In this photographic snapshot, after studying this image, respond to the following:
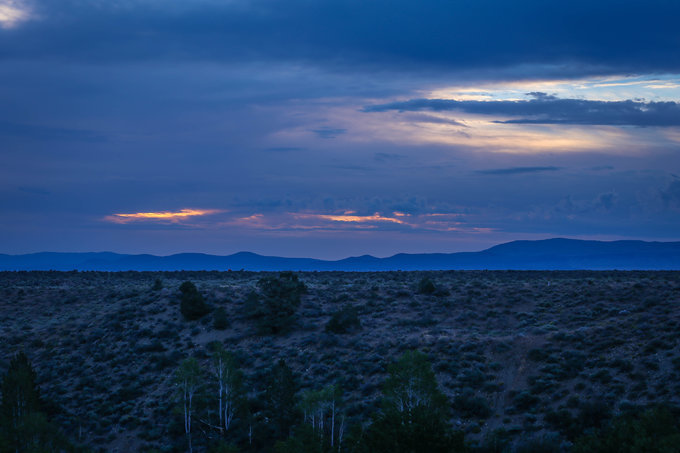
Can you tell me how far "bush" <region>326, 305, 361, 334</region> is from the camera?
53.6 meters

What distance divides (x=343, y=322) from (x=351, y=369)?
350 inches

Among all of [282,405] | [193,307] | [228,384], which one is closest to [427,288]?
[193,307]

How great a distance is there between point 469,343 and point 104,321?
134 feet

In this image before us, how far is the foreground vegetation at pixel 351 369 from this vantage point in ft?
101

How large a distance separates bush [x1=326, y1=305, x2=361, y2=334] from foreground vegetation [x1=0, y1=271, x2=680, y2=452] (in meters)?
0.13

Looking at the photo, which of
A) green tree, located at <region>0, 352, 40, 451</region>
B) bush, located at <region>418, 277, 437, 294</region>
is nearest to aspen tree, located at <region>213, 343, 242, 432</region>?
green tree, located at <region>0, 352, 40, 451</region>

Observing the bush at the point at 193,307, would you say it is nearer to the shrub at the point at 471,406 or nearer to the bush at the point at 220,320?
the bush at the point at 220,320

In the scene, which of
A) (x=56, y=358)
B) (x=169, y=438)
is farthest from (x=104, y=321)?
(x=169, y=438)

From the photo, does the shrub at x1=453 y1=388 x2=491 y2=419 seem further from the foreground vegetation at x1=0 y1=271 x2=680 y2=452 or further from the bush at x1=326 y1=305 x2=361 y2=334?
the bush at x1=326 y1=305 x2=361 y2=334

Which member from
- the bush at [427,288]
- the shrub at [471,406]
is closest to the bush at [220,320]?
the bush at [427,288]

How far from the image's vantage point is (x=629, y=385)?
111ft

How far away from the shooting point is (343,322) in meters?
53.8

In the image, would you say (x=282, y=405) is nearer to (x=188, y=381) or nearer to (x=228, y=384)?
(x=228, y=384)

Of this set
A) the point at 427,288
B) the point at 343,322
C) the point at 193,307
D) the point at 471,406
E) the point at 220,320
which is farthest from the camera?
the point at 427,288
